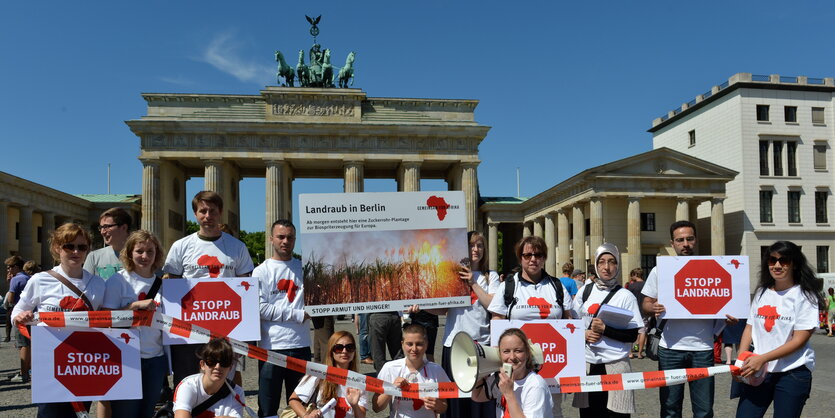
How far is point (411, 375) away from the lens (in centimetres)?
518

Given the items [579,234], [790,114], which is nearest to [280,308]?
[579,234]

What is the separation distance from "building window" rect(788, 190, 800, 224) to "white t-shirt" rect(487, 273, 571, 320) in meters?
51.7

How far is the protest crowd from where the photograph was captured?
4855mm

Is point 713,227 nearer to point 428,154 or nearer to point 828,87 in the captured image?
point 828,87

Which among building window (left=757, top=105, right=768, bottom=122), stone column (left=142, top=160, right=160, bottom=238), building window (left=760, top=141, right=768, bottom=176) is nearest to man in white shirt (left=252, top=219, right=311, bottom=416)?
stone column (left=142, top=160, right=160, bottom=238)

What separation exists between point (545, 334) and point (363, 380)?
158 cm

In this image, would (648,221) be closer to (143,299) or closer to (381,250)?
(381,250)

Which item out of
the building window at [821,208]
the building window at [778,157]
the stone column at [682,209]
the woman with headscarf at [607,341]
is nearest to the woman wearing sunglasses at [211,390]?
the woman with headscarf at [607,341]

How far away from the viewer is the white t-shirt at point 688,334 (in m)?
5.82

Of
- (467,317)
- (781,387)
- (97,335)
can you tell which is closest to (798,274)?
(781,387)

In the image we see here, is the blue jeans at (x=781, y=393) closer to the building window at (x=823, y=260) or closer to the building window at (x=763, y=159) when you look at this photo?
the building window at (x=763, y=159)

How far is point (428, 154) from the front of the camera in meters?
48.8

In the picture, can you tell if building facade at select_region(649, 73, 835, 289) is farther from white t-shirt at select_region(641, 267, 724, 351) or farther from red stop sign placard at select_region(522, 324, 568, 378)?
red stop sign placard at select_region(522, 324, 568, 378)

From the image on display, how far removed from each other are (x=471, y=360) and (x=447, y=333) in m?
1.79
